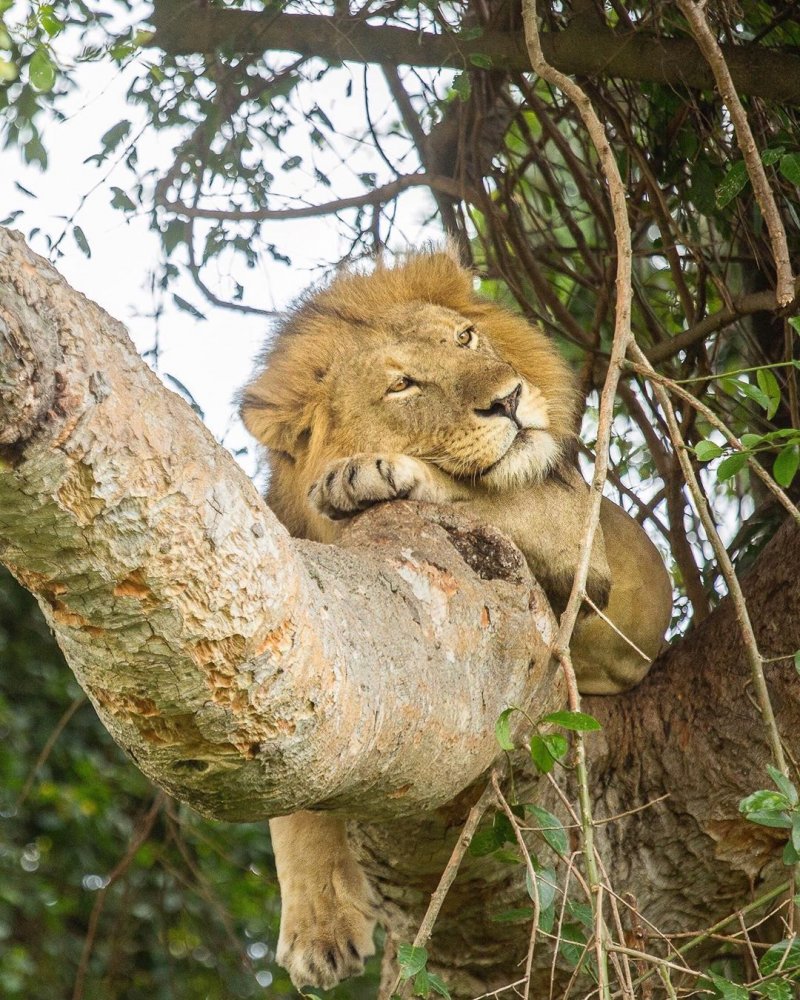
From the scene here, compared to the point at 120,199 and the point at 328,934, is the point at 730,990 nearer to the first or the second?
the point at 328,934

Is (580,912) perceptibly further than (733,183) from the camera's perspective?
No

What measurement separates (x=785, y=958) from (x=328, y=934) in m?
1.48

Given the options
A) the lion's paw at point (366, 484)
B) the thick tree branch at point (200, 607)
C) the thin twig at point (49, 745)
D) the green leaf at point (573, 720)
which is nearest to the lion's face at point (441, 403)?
the lion's paw at point (366, 484)

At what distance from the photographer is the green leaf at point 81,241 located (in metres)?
3.16

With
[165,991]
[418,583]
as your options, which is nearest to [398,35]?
[418,583]

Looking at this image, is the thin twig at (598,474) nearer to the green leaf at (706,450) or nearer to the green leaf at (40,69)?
the green leaf at (706,450)

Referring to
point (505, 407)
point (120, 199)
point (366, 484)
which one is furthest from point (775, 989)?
point (120, 199)

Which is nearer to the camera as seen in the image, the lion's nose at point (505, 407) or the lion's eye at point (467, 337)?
the lion's nose at point (505, 407)

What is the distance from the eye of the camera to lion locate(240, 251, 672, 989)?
2.69 meters

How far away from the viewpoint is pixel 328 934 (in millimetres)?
2973

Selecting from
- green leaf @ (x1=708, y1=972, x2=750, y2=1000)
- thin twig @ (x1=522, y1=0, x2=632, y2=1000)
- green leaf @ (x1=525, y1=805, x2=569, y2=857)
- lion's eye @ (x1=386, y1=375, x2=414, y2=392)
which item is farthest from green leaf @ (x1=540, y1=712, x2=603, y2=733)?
lion's eye @ (x1=386, y1=375, x2=414, y2=392)

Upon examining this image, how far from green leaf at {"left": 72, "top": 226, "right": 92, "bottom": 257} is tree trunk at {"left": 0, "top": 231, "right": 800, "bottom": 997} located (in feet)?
4.14

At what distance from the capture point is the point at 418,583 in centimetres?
211

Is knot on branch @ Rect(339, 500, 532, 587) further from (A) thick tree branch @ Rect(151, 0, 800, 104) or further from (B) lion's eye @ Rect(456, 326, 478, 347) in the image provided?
(A) thick tree branch @ Rect(151, 0, 800, 104)
